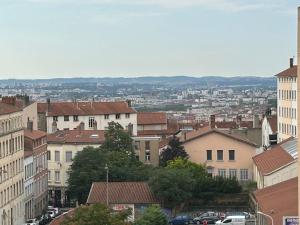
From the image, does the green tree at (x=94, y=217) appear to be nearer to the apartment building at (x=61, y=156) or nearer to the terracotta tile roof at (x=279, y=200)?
the terracotta tile roof at (x=279, y=200)

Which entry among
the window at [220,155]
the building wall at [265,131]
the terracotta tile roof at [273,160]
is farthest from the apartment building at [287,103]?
the terracotta tile roof at [273,160]

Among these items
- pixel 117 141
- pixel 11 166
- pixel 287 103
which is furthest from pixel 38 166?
pixel 287 103

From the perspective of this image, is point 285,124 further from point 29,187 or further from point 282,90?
point 29,187

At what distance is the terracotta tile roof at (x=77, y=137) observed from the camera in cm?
11700

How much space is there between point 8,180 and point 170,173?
13834 mm

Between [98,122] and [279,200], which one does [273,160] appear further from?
[98,122]

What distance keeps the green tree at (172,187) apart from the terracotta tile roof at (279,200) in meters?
13.7

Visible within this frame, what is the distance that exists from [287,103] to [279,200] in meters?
64.7

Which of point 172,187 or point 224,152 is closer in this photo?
point 172,187

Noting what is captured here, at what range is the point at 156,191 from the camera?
84.6m

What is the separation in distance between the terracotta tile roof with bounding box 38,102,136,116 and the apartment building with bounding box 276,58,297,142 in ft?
114

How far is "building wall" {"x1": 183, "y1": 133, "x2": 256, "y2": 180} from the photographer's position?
108 m

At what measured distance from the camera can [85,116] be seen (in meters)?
154

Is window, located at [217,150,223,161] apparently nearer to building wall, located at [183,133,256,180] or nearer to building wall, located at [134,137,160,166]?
building wall, located at [183,133,256,180]
